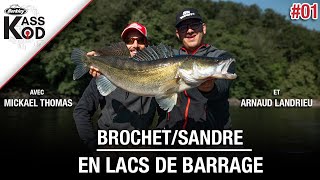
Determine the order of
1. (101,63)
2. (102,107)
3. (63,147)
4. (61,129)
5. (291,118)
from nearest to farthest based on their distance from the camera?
1. (101,63)
2. (102,107)
3. (63,147)
4. (61,129)
5. (291,118)

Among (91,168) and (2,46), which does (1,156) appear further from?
(91,168)

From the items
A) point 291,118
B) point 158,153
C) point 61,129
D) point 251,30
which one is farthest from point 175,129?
point 251,30

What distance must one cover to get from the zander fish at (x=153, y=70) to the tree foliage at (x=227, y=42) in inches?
335

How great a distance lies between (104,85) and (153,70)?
49cm

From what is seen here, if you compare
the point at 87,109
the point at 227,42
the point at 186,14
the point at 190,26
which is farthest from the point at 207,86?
the point at 227,42

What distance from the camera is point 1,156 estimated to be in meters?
8.66

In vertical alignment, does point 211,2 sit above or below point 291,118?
above

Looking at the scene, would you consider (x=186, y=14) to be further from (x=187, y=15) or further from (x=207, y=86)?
(x=207, y=86)

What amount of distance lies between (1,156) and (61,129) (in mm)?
1882

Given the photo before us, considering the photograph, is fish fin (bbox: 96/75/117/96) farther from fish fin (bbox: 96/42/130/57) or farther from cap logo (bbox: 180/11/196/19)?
cap logo (bbox: 180/11/196/19)

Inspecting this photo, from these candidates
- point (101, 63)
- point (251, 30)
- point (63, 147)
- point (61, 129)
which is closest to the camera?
point (101, 63)

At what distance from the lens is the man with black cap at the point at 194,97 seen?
3.73 metres

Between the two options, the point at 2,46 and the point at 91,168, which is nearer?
the point at 91,168

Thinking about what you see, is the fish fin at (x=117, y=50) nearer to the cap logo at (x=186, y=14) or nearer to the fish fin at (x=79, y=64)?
the fish fin at (x=79, y=64)
